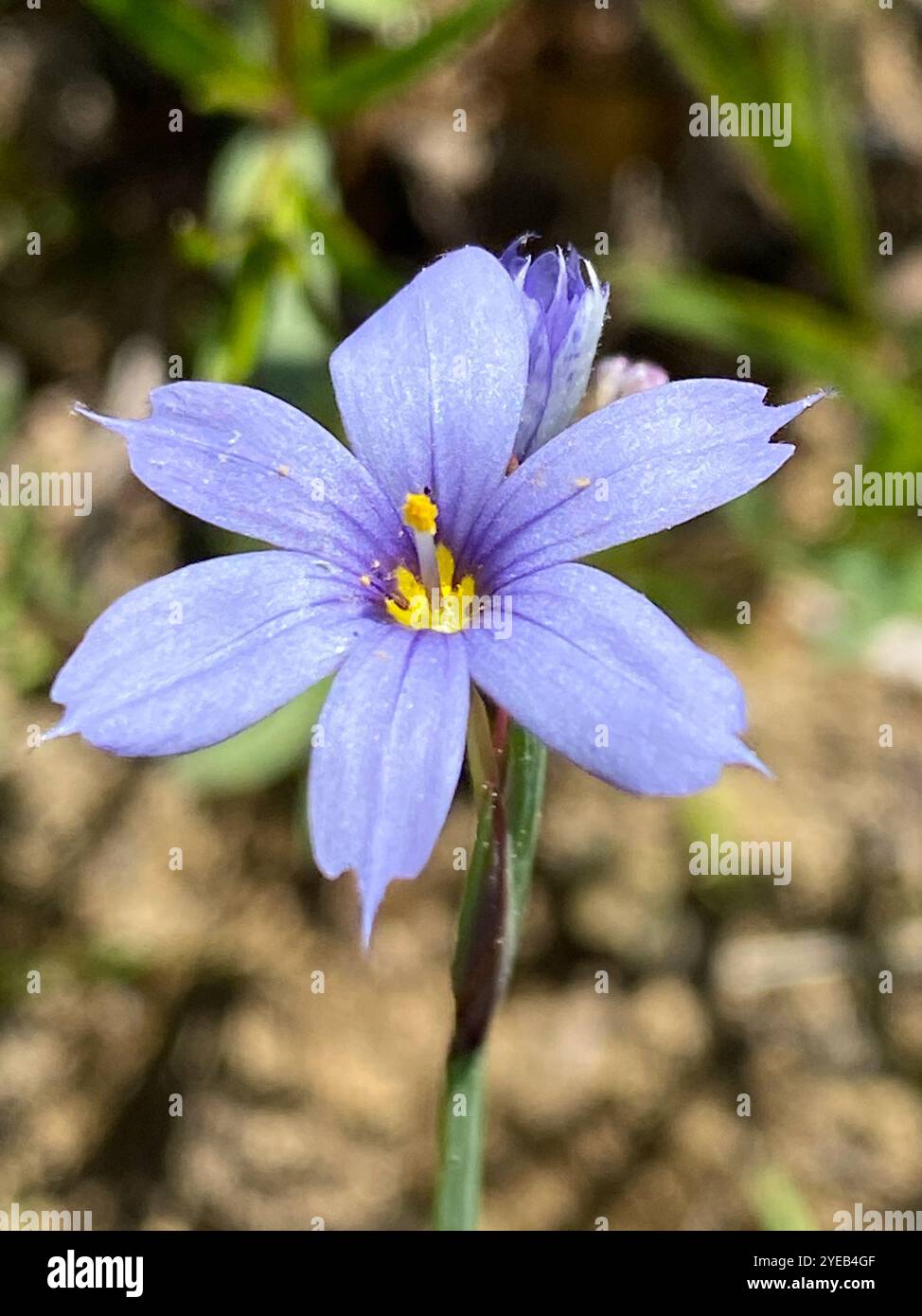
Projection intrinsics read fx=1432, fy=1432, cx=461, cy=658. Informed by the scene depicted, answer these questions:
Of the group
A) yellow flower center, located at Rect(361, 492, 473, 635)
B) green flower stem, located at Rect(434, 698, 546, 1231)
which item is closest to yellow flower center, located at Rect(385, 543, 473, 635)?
yellow flower center, located at Rect(361, 492, 473, 635)

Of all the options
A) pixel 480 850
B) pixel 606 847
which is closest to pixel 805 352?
pixel 606 847

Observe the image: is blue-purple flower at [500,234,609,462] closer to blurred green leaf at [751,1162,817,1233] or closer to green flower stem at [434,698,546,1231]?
green flower stem at [434,698,546,1231]

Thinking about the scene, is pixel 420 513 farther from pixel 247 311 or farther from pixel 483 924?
pixel 247 311

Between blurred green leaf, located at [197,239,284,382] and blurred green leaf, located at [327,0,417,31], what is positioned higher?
blurred green leaf, located at [327,0,417,31]

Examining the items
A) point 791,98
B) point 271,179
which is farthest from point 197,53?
point 791,98

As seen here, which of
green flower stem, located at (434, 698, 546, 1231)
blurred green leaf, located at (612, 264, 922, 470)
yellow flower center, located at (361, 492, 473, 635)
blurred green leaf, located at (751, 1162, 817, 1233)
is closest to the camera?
green flower stem, located at (434, 698, 546, 1231)
